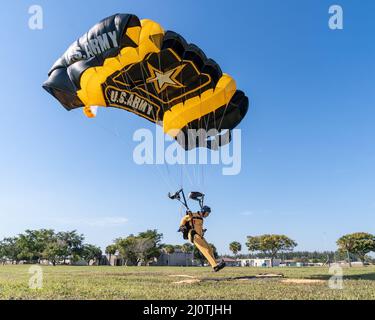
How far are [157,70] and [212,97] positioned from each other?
2.29 meters

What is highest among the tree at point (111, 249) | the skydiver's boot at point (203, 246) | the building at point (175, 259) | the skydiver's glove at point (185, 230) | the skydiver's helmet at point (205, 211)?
the skydiver's helmet at point (205, 211)

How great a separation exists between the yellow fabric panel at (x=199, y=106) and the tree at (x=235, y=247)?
3005 inches

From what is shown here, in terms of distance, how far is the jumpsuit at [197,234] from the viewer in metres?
11.1

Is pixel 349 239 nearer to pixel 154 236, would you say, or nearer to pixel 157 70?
pixel 154 236

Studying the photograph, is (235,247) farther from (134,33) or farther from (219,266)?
(134,33)

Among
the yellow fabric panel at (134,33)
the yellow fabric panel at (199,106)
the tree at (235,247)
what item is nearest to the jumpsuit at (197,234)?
the yellow fabric panel at (199,106)

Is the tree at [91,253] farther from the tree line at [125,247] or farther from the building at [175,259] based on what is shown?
the building at [175,259]

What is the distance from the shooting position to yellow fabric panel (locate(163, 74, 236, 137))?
41.7 feet

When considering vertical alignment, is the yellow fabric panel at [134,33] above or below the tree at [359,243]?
above

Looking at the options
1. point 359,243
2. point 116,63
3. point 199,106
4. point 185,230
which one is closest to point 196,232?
point 185,230

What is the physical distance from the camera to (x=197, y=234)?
11195 millimetres

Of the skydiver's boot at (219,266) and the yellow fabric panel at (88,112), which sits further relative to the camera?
the yellow fabric panel at (88,112)

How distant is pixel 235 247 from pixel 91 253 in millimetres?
36517
